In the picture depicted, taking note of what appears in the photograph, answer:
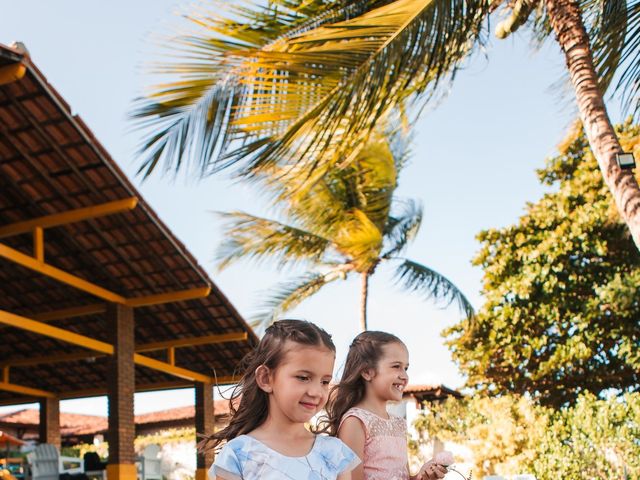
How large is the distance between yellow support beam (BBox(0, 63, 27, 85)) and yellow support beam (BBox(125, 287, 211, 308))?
4.30 metres

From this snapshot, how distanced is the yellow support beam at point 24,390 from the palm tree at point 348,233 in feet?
13.9

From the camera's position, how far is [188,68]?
5.59 meters

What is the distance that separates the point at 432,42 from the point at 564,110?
2016 millimetres

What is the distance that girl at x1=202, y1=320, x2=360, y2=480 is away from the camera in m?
2.20

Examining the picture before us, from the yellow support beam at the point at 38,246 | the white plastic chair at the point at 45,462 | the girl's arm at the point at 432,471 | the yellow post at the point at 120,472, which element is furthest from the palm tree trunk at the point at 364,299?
the girl's arm at the point at 432,471

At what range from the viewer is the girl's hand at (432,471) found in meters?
2.60

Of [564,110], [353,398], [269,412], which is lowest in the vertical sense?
[269,412]

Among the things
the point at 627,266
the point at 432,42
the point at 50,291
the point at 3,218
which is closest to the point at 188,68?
the point at 432,42

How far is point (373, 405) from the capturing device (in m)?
2.94

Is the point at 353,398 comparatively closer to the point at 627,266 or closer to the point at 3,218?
the point at 3,218

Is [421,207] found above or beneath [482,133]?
beneath

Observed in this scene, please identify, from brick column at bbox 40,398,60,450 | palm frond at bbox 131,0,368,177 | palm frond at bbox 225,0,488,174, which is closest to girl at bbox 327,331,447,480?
palm frond at bbox 225,0,488,174

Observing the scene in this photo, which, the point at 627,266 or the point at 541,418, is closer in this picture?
the point at 541,418

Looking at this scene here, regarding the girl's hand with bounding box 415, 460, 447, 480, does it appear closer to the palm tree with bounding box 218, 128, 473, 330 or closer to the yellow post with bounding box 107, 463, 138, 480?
the yellow post with bounding box 107, 463, 138, 480
